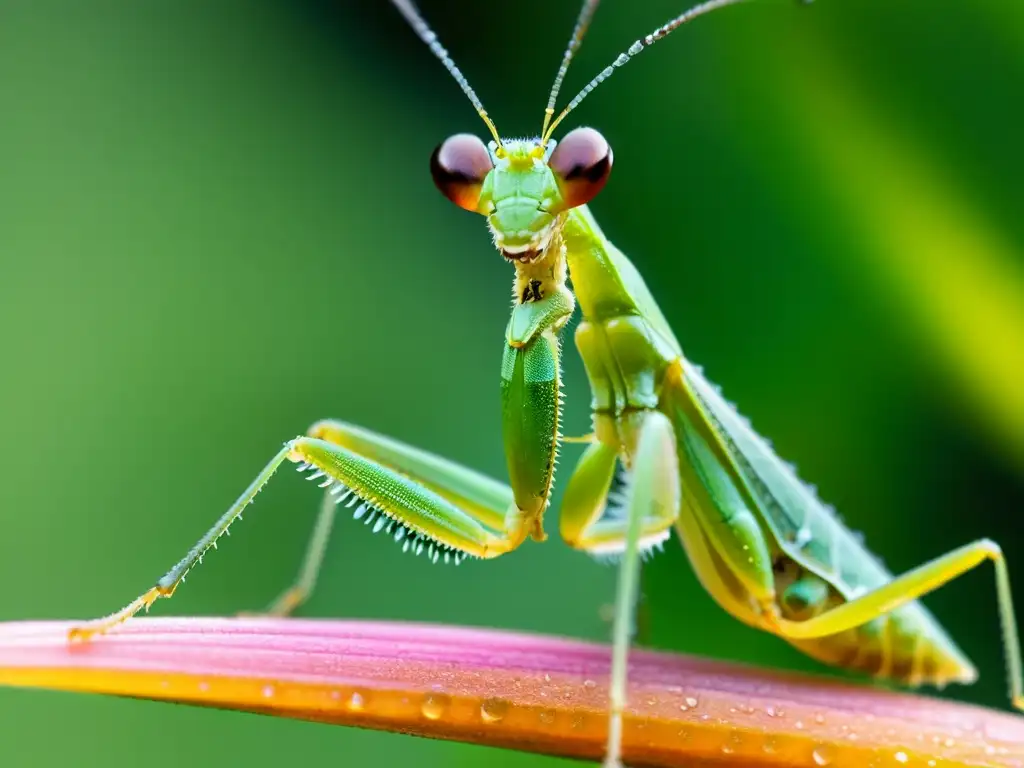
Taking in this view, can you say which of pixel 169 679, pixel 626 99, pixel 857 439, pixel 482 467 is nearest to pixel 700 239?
pixel 626 99

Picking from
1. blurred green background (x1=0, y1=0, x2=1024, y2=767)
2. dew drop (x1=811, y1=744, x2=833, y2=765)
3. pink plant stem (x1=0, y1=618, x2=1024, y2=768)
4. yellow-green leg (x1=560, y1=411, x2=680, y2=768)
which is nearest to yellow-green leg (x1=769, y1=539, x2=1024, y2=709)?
blurred green background (x1=0, y1=0, x2=1024, y2=767)

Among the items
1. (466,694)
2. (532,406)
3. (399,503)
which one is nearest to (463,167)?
(532,406)

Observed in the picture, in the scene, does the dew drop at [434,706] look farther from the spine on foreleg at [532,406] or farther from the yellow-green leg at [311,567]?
the yellow-green leg at [311,567]

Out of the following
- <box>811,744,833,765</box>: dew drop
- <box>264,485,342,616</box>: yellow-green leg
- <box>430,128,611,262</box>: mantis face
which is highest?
<box>430,128,611,262</box>: mantis face

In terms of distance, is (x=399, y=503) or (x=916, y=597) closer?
(x=399, y=503)

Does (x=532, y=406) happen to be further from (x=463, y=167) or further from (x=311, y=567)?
(x=311, y=567)

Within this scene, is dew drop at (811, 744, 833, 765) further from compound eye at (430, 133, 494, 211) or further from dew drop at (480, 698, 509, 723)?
compound eye at (430, 133, 494, 211)

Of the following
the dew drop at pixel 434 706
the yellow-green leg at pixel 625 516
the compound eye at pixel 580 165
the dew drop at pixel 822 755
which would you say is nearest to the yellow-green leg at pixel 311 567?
the yellow-green leg at pixel 625 516
